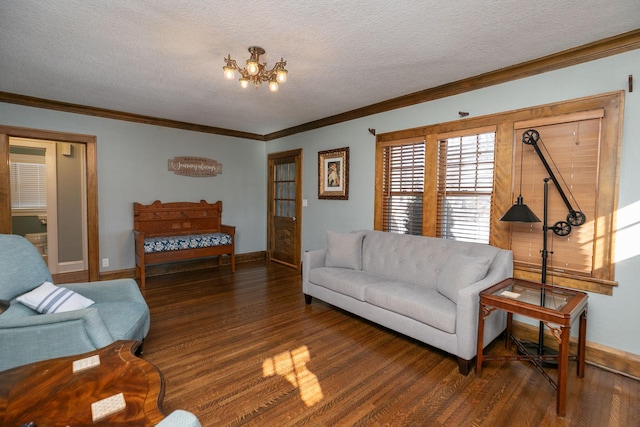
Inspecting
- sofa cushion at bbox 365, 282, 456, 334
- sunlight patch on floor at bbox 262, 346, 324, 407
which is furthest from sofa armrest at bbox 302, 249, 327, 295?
sunlight patch on floor at bbox 262, 346, 324, 407

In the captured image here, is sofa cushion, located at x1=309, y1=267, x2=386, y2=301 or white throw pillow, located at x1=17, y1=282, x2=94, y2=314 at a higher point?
white throw pillow, located at x1=17, y1=282, x2=94, y2=314

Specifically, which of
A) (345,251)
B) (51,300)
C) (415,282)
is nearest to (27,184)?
(51,300)

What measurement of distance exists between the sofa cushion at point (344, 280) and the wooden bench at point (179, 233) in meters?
2.08

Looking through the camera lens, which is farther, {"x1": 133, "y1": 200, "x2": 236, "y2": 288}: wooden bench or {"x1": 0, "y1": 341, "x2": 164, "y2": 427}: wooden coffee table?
{"x1": 133, "y1": 200, "x2": 236, "y2": 288}: wooden bench

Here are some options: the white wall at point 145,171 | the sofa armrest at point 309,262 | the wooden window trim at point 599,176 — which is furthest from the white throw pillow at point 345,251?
the white wall at point 145,171

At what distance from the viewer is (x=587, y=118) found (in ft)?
7.88

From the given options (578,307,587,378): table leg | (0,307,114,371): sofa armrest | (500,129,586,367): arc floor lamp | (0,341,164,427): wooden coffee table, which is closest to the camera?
(0,341,164,427): wooden coffee table

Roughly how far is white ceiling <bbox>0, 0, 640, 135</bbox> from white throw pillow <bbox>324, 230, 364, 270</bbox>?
1.72m

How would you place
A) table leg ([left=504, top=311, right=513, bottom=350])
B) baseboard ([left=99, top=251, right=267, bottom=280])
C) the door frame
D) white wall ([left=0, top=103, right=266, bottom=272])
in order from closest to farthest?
table leg ([left=504, top=311, right=513, bottom=350]), the door frame, white wall ([left=0, top=103, right=266, bottom=272]), baseboard ([left=99, top=251, right=267, bottom=280])

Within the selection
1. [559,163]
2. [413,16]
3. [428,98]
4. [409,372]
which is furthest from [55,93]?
[559,163]

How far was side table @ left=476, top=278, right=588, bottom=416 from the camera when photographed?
1806 millimetres

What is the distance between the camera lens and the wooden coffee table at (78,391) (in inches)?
39.3

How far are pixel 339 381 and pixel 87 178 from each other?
441 cm

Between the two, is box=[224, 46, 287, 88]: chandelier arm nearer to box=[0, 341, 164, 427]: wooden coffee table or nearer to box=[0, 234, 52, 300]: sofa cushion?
box=[0, 234, 52, 300]: sofa cushion
